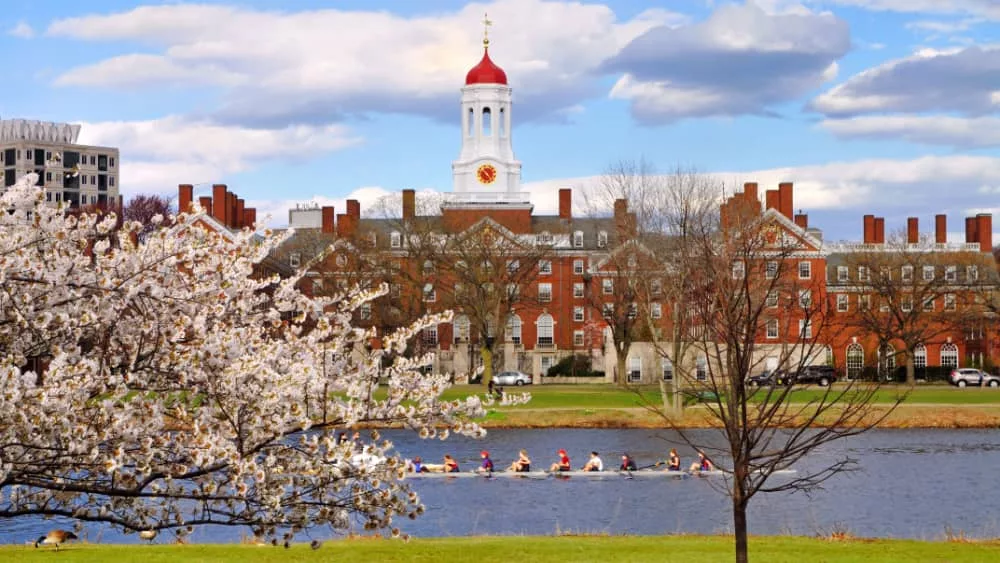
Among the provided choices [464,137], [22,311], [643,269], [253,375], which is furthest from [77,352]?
[464,137]

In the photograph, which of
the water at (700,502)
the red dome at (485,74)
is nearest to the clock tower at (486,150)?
the red dome at (485,74)

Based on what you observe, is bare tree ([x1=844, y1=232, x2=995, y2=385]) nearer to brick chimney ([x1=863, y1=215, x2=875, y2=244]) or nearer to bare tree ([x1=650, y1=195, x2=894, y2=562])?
bare tree ([x1=650, y1=195, x2=894, y2=562])

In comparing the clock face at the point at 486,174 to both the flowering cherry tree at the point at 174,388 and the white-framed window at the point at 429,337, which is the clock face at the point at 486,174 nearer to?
the white-framed window at the point at 429,337

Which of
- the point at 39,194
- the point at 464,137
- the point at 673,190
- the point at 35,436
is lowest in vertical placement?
the point at 35,436

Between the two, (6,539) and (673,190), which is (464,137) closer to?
(673,190)

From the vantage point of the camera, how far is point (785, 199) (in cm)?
9756

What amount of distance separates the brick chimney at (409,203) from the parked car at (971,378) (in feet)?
126

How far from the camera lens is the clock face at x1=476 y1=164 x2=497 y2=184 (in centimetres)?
10731

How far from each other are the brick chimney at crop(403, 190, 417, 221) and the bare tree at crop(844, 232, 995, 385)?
1236 inches

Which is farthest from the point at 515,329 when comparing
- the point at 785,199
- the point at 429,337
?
the point at 785,199

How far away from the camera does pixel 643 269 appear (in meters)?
69.2

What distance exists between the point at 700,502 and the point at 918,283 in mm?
53589

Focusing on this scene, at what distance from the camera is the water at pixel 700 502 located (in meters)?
33.0

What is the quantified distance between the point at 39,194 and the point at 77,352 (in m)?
1.61
